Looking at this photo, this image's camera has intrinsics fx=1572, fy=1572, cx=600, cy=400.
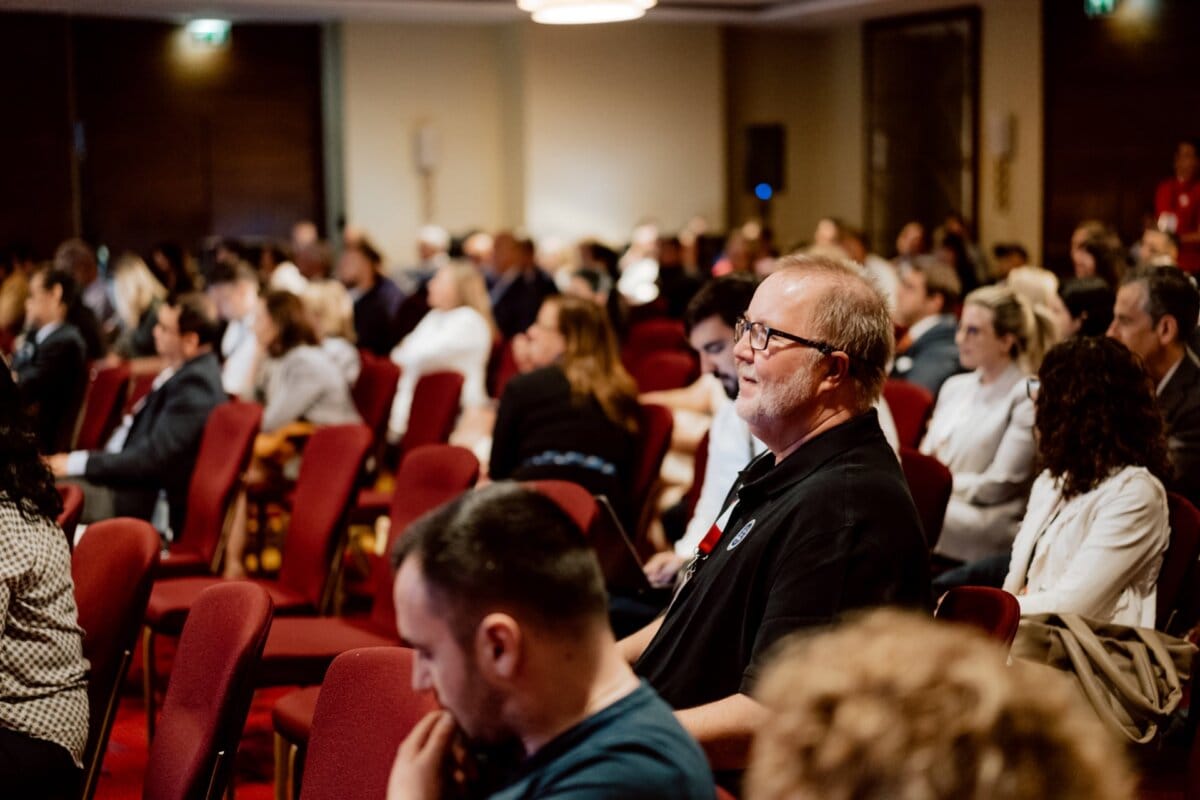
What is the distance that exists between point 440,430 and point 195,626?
12.5 feet

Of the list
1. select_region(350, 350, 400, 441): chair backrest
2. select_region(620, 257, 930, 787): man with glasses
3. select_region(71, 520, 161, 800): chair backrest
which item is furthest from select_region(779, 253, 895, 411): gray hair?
select_region(350, 350, 400, 441): chair backrest

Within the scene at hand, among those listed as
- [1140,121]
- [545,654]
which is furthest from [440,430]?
[1140,121]

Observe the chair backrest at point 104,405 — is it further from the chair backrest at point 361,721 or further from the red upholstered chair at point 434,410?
the chair backrest at point 361,721

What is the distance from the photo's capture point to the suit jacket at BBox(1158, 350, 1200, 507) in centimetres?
447

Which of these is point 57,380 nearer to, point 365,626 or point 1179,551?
point 365,626

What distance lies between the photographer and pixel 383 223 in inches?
586

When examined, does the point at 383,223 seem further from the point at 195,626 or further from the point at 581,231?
the point at 195,626

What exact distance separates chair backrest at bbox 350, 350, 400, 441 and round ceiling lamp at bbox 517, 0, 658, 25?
1.92 meters

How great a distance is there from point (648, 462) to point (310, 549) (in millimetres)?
1360

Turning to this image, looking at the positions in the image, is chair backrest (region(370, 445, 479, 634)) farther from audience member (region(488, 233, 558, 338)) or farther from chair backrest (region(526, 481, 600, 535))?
audience member (region(488, 233, 558, 338))

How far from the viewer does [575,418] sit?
5.43 metres

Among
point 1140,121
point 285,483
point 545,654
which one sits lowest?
point 285,483

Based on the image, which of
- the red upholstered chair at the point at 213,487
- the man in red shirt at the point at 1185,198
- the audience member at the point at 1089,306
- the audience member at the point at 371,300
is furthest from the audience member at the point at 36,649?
the man in red shirt at the point at 1185,198

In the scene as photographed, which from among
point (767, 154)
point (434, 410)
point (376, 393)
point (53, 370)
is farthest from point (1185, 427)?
point (767, 154)
